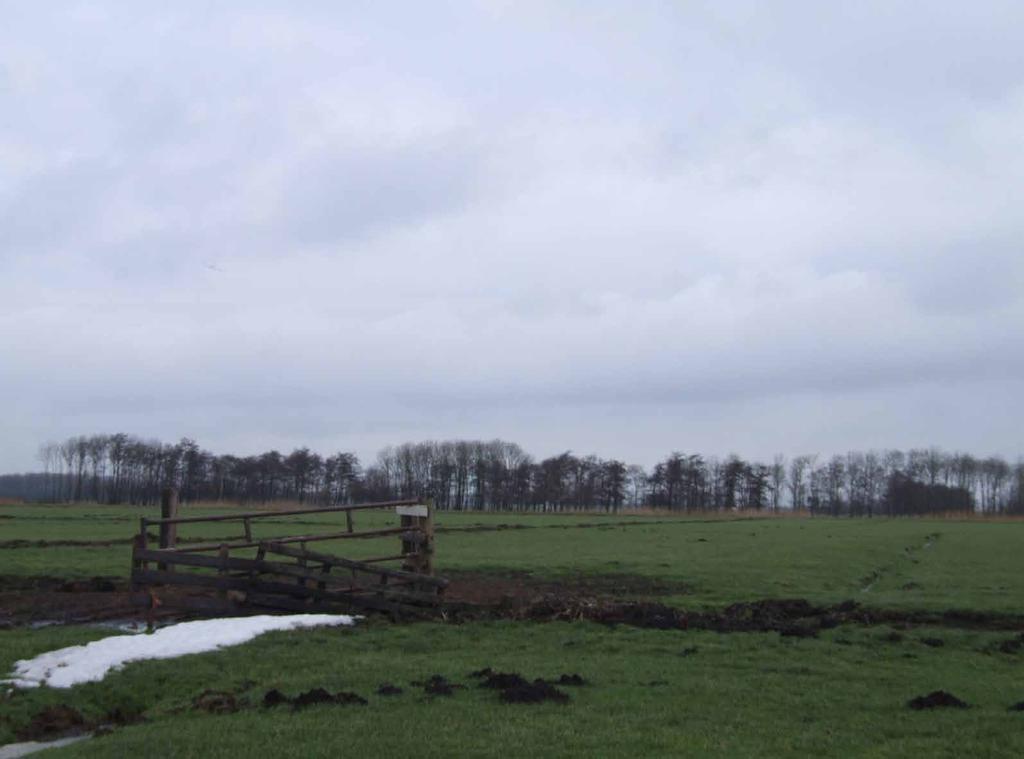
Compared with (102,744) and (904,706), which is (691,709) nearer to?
(904,706)

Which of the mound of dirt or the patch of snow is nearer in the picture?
the patch of snow

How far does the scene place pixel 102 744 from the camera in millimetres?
9602

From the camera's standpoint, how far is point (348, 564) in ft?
64.0

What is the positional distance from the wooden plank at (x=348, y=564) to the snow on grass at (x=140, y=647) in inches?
50.7

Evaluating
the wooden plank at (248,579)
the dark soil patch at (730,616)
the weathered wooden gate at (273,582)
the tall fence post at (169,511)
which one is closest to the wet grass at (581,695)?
the dark soil patch at (730,616)

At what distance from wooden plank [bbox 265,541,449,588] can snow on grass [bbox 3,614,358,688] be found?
50.7 inches

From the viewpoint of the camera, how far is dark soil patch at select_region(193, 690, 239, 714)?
11.1m

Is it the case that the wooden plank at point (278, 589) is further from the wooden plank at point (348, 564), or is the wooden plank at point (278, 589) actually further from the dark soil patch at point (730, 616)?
the dark soil patch at point (730, 616)

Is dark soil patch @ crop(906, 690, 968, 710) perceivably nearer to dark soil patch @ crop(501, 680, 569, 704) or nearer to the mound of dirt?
dark soil patch @ crop(501, 680, 569, 704)

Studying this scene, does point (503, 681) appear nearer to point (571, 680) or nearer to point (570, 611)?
point (571, 680)

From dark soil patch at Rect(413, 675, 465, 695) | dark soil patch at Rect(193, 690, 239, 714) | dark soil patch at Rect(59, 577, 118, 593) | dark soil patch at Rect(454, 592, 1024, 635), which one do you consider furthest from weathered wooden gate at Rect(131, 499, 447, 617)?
dark soil patch at Rect(413, 675, 465, 695)

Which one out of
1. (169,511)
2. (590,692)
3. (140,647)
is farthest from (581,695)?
(169,511)

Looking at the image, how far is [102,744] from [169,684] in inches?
126

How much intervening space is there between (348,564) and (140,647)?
555cm
